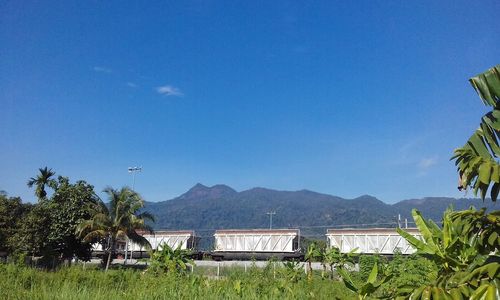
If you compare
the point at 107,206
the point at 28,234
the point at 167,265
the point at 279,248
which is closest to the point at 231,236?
the point at 279,248

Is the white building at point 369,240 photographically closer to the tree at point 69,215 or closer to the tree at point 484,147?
the tree at point 69,215

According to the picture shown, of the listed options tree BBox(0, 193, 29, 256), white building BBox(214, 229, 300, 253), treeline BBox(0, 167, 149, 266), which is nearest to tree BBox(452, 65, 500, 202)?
treeline BBox(0, 167, 149, 266)

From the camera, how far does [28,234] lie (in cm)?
2781

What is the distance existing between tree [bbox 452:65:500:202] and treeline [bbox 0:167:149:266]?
88.6ft

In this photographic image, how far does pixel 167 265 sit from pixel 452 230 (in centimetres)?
1190

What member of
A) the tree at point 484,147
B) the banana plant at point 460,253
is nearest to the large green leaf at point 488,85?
the tree at point 484,147

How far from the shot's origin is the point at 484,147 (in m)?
3.60

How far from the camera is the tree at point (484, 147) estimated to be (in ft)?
11.0

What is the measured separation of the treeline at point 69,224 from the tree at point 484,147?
2701cm

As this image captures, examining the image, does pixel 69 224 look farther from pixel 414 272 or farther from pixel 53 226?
pixel 414 272

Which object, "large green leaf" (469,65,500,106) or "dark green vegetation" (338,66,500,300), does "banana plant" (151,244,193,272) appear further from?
"large green leaf" (469,65,500,106)

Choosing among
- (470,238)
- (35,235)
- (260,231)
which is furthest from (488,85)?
(260,231)

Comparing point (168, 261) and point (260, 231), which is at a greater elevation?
point (260, 231)

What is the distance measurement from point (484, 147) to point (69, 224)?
29.5 meters
